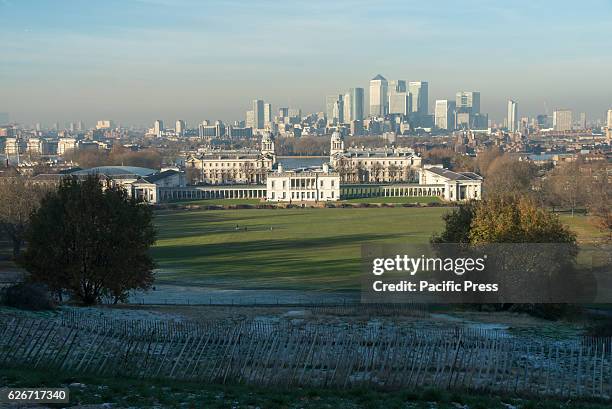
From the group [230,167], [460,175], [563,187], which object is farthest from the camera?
[230,167]

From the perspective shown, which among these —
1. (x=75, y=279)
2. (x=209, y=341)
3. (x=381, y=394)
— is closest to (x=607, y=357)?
(x=381, y=394)

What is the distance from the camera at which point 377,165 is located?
93.7 m

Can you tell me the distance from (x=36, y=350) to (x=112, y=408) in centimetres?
288

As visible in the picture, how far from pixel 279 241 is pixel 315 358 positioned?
89.2ft

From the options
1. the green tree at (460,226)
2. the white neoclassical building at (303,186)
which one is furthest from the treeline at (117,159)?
the green tree at (460,226)

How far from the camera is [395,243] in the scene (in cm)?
3644

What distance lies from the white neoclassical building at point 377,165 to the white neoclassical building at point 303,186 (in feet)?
39.6

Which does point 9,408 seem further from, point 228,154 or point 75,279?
point 228,154

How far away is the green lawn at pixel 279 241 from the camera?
2755cm

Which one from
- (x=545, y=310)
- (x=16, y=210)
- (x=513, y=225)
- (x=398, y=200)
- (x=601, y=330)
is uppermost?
(x=513, y=225)

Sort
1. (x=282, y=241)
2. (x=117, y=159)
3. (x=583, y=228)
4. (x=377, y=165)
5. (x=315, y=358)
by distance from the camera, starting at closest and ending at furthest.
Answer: (x=315, y=358)
(x=282, y=241)
(x=583, y=228)
(x=377, y=165)
(x=117, y=159)

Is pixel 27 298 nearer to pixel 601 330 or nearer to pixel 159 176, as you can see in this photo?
pixel 601 330

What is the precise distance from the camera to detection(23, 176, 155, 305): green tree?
18.1m

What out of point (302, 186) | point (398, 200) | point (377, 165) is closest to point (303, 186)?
point (302, 186)
